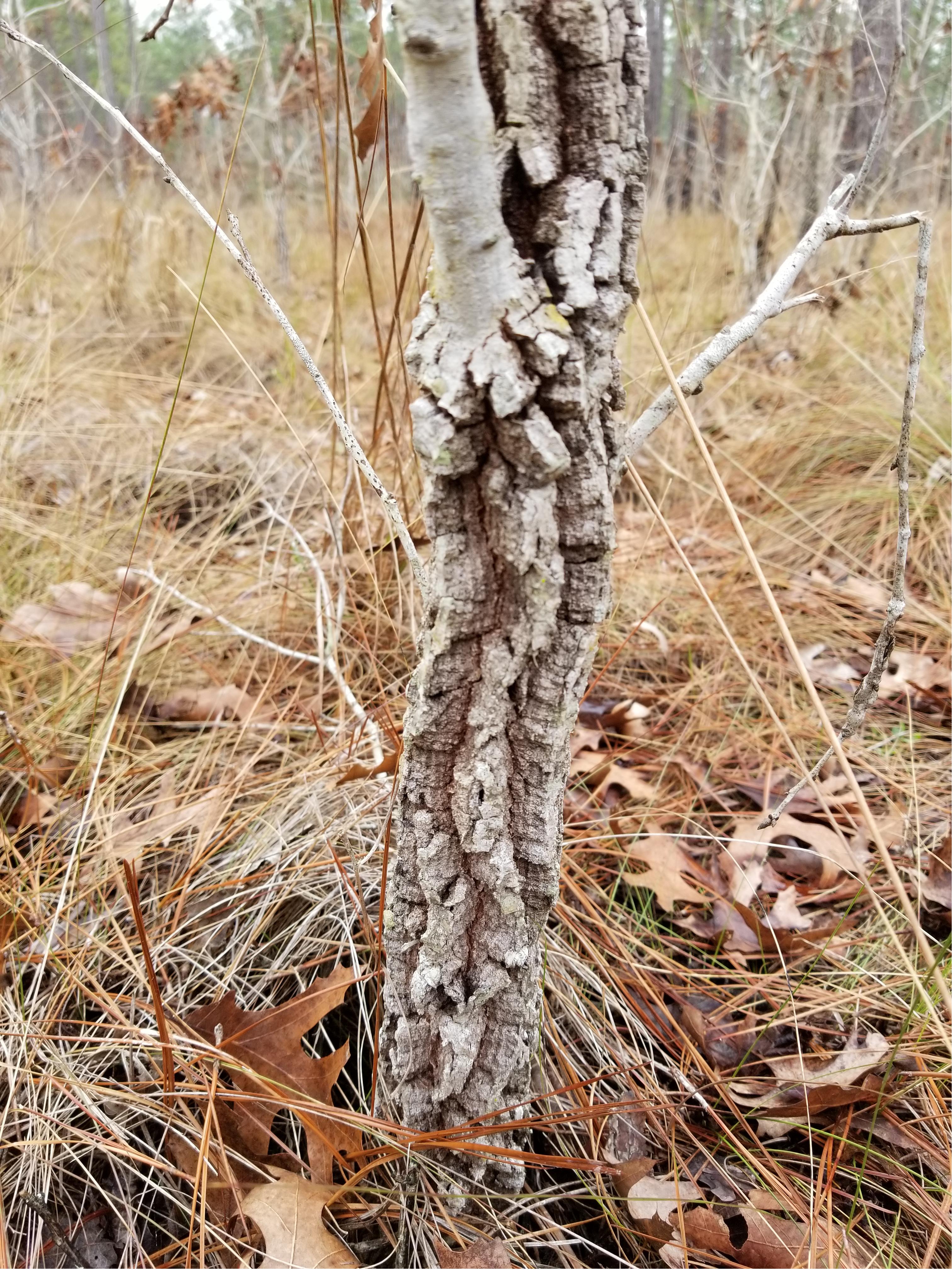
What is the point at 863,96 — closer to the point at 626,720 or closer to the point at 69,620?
the point at 626,720

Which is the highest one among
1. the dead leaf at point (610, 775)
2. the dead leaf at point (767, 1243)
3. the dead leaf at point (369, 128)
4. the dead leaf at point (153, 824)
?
the dead leaf at point (369, 128)

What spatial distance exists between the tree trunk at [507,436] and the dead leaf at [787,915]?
624 millimetres

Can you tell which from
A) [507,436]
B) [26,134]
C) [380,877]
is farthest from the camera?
[26,134]

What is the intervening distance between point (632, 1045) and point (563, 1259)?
0.87ft

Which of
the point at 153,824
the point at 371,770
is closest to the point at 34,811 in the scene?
the point at 153,824

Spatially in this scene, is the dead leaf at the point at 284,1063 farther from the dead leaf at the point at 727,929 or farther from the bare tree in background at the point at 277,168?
the bare tree in background at the point at 277,168

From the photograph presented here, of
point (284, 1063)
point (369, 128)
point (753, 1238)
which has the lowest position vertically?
point (753, 1238)

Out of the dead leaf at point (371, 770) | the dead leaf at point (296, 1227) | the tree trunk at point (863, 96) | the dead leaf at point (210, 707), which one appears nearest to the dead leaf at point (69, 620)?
the dead leaf at point (210, 707)

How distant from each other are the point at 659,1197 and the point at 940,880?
2.43 ft

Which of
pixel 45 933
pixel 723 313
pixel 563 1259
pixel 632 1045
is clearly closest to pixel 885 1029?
pixel 632 1045

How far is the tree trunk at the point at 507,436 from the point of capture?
51cm

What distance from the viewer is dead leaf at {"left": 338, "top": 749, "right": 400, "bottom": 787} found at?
3.69 feet

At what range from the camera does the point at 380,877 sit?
3.75 feet

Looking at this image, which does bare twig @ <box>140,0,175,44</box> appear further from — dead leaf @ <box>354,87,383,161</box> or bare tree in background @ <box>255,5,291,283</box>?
bare tree in background @ <box>255,5,291,283</box>
